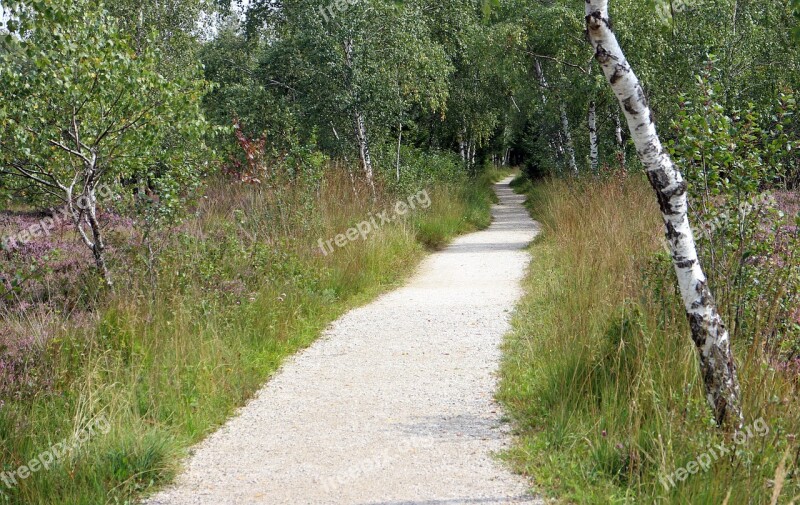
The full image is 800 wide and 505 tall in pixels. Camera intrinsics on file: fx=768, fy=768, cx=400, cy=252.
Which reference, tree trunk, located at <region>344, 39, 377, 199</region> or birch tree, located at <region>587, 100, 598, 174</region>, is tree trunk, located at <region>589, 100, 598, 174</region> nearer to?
birch tree, located at <region>587, 100, 598, 174</region>

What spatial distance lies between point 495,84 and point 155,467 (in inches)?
911

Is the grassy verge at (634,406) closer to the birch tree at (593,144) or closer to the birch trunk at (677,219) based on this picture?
the birch trunk at (677,219)

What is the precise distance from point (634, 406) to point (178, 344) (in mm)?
3447

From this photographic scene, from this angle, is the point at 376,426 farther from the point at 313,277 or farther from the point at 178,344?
the point at 313,277

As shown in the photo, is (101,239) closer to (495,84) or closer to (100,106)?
(100,106)

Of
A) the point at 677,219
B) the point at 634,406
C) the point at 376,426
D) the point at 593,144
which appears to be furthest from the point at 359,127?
the point at 677,219

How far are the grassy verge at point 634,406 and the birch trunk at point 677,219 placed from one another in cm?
15

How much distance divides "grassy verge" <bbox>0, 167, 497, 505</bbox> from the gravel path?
25 centimetres

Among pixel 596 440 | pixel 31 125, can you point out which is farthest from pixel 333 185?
pixel 596 440

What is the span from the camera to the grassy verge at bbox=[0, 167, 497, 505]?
14.1 ft

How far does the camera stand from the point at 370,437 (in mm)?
4859

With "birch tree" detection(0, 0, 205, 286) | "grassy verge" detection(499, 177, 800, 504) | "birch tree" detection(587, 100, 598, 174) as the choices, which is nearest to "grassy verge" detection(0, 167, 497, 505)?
"birch tree" detection(0, 0, 205, 286)

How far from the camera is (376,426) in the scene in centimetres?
507

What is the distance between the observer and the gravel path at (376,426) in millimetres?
4125
